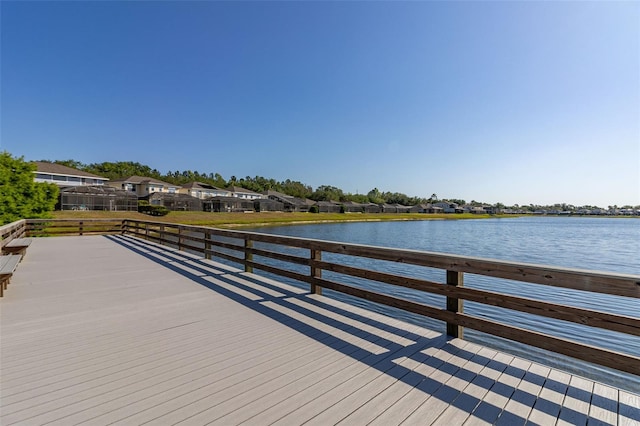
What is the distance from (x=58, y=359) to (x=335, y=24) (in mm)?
16023

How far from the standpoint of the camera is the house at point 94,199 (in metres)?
33.3

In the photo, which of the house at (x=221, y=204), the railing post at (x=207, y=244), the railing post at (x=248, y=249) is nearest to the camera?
the railing post at (x=248, y=249)

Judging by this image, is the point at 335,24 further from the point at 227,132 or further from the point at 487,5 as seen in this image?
the point at 227,132

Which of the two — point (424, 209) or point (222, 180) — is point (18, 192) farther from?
point (424, 209)

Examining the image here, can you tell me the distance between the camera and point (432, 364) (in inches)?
99.6

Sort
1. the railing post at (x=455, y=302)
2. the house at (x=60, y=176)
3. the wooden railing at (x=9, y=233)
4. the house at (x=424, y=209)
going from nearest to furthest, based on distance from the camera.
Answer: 1. the railing post at (x=455, y=302)
2. the wooden railing at (x=9, y=233)
3. the house at (x=60, y=176)
4. the house at (x=424, y=209)

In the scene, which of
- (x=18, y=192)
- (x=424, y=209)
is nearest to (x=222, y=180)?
(x=424, y=209)

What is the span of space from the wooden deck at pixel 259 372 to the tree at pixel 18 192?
14.4 m

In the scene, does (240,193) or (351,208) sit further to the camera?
(351,208)

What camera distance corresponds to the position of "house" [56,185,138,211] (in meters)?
33.3

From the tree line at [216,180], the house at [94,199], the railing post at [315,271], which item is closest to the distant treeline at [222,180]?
the tree line at [216,180]

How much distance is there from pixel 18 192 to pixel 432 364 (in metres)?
20.7

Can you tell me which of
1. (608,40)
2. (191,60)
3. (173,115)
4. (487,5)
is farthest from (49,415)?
(173,115)

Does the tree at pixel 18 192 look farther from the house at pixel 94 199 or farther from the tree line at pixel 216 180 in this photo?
the tree line at pixel 216 180
